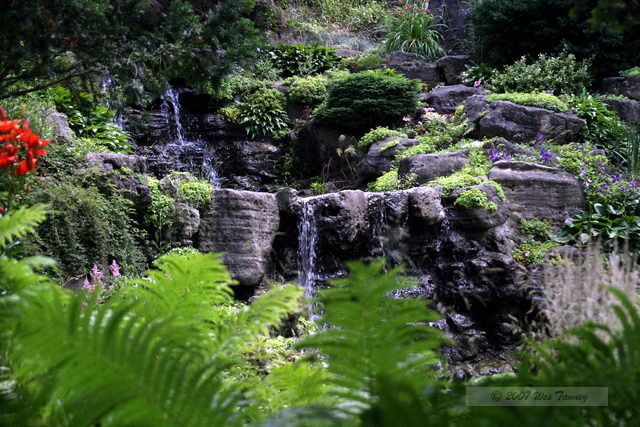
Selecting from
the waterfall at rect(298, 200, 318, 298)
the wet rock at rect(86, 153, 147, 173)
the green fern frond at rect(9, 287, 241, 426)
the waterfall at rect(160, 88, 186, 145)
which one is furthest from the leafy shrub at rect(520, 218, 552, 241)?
the waterfall at rect(160, 88, 186, 145)

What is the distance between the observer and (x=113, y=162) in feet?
17.0

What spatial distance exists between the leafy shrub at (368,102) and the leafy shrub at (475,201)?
3.47 meters

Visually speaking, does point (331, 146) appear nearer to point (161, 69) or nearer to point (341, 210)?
point (341, 210)

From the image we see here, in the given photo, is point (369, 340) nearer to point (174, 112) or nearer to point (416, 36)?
point (174, 112)

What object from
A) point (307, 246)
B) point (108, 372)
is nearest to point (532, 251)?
point (307, 246)

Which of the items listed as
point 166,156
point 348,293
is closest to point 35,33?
point 348,293

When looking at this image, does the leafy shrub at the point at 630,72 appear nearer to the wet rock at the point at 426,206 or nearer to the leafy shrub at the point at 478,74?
the leafy shrub at the point at 478,74

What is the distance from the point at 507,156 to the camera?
7078mm

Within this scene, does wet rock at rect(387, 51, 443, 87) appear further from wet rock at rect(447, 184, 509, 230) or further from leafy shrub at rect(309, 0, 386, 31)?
wet rock at rect(447, 184, 509, 230)

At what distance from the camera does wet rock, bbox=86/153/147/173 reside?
499 centimetres

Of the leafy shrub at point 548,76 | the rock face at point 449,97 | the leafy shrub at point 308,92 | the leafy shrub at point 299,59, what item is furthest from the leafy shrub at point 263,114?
the leafy shrub at point 548,76

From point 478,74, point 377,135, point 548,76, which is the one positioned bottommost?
point 377,135

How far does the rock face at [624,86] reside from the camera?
9.59 metres

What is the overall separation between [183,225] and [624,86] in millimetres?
9643
